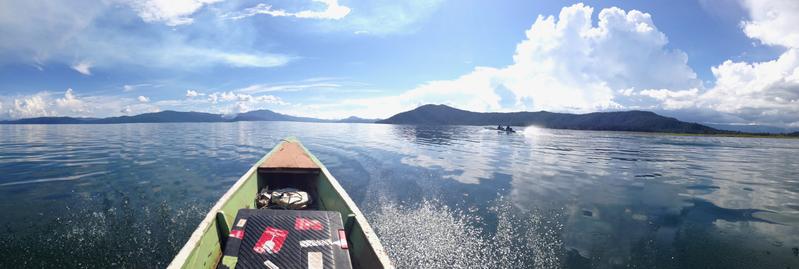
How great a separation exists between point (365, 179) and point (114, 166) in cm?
1407

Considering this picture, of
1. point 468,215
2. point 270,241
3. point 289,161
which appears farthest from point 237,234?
point 289,161

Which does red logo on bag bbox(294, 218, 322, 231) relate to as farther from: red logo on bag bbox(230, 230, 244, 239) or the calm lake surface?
the calm lake surface

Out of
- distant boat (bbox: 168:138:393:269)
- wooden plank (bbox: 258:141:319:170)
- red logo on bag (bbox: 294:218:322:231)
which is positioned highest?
wooden plank (bbox: 258:141:319:170)

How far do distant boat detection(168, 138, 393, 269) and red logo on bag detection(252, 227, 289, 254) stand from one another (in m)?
0.57

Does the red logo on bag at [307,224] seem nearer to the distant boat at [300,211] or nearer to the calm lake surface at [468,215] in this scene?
the distant boat at [300,211]

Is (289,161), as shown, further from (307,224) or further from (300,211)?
(307,224)

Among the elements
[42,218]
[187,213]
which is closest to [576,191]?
[187,213]

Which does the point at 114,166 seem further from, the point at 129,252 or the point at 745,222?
the point at 745,222

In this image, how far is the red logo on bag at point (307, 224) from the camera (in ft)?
17.1

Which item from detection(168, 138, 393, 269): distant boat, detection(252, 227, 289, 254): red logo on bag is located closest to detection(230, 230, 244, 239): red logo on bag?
detection(168, 138, 393, 269): distant boat

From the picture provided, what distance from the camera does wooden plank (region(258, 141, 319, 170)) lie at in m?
11.1

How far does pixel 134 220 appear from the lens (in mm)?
8500

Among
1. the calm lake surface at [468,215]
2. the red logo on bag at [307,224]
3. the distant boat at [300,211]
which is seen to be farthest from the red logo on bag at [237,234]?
the calm lake surface at [468,215]

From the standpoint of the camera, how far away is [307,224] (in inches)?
209
